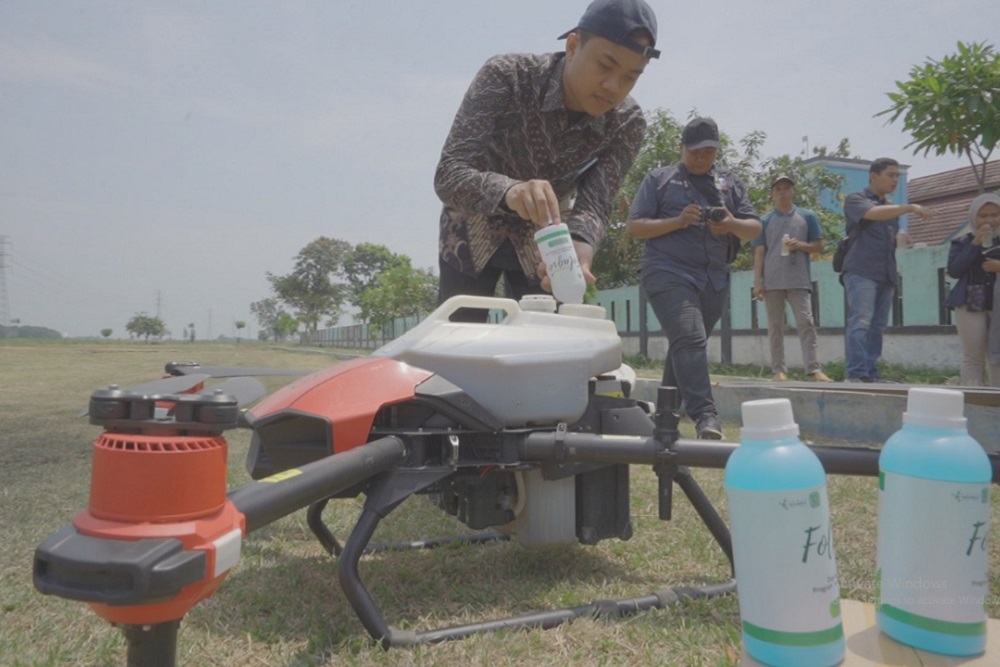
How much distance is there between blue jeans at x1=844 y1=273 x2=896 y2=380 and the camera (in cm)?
515

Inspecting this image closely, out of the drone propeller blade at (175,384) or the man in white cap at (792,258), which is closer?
the drone propeller blade at (175,384)

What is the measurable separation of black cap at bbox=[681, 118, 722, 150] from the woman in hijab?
221cm

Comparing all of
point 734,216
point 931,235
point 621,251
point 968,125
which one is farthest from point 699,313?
point 931,235

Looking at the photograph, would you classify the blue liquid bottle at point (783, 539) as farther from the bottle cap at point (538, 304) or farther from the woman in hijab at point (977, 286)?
the woman in hijab at point (977, 286)

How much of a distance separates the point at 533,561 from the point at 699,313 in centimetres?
163

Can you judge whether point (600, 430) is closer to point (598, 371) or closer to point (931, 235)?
point (598, 371)

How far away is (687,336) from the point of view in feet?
10.5

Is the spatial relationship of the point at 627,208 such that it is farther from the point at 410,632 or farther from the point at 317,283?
the point at 317,283

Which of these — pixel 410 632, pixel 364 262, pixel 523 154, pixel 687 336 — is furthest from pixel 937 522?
pixel 364 262

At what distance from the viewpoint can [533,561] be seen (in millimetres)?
2072

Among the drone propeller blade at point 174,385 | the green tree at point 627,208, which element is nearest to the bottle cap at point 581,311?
the drone propeller blade at point 174,385

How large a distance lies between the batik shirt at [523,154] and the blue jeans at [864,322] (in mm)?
3313

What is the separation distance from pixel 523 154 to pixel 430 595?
1382mm

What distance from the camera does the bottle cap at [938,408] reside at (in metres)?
0.97
